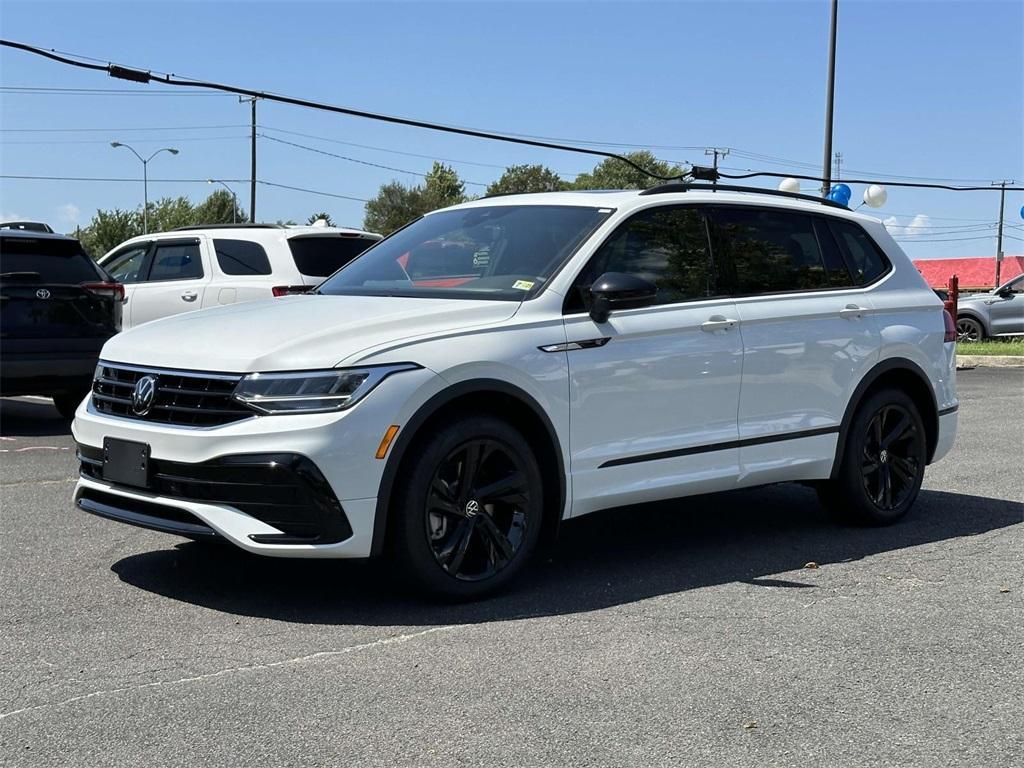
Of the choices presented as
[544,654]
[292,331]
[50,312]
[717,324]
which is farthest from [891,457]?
[50,312]

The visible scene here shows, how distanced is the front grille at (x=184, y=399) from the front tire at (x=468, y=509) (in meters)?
0.75

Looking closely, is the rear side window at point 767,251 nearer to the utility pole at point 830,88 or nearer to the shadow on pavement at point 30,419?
the shadow on pavement at point 30,419

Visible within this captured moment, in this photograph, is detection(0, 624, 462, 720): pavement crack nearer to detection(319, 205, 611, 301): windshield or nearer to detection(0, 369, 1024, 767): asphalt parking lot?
detection(0, 369, 1024, 767): asphalt parking lot

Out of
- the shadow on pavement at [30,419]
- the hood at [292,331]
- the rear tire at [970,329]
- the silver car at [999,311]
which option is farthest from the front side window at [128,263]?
the rear tire at [970,329]

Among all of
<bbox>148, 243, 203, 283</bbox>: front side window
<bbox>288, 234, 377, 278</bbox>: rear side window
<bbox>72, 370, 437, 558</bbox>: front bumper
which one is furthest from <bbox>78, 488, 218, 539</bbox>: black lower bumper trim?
<bbox>148, 243, 203, 283</bbox>: front side window

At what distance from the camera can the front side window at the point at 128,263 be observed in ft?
45.1

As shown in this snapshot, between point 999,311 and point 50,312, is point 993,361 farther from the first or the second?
point 50,312

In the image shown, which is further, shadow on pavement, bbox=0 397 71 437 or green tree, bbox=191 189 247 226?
green tree, bbox=191 189 247 226

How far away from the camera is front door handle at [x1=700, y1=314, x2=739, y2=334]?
6.19 metres

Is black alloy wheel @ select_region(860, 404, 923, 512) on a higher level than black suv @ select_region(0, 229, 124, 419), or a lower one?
lower

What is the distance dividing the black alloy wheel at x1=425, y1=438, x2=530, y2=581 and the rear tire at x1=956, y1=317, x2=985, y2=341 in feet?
73.5

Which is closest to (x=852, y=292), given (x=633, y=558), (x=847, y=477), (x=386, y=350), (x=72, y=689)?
(x=847, y=477)

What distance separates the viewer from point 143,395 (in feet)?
17.4

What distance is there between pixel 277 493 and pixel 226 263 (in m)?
8.36
